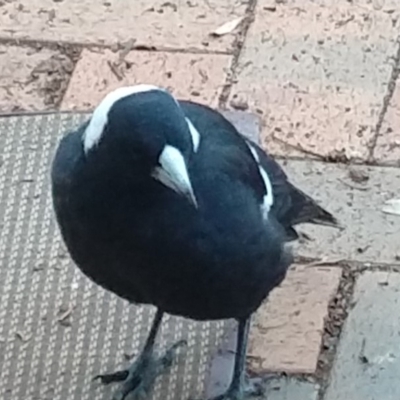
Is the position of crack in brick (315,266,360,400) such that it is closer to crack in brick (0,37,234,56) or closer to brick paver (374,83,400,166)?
brick paver (374,83,400,166)

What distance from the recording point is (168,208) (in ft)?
6.82

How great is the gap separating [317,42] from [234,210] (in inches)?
47.9

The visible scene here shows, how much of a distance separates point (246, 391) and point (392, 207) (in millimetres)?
599

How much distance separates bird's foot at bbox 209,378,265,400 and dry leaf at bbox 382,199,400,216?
535mm

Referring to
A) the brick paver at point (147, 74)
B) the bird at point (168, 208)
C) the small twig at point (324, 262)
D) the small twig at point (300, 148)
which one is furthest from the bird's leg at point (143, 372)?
the brick paver at point (147, 74)

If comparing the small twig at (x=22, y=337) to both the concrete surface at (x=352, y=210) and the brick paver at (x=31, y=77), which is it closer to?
the concrete surface at (x=352, y=210)

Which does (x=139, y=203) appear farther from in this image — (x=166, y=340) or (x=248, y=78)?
(x=248, y=78)

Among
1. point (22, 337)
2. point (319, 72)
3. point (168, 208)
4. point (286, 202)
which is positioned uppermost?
point (168, 208)

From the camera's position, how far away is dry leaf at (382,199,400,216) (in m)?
2.87

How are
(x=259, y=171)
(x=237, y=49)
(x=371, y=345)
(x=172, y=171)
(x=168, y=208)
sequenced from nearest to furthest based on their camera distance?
(x=172, y=171) < (x=168, y=208) < (x=259, y=171) < (x=371, y=345) < (x=237, y=49)

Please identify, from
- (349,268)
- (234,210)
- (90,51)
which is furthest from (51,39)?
(234,210)

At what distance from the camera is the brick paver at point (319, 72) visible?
3.07m

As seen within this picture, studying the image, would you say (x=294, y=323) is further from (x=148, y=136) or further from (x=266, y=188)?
(x=148, y=136)

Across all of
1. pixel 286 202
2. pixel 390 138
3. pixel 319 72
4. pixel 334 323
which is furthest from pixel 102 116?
pixel 319 72
